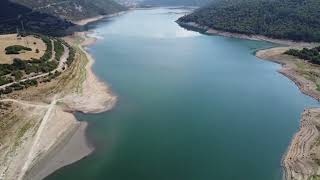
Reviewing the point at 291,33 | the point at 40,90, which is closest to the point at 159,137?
the point at 40,90

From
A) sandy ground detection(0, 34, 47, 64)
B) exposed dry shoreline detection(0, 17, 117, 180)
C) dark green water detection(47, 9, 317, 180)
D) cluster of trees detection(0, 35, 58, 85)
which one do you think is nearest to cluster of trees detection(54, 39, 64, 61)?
cluster of trees detection(0, 35, 58, 85)

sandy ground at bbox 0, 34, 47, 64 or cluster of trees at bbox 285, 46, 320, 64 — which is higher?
sandy ground at bbox 0, 34, 47, 64

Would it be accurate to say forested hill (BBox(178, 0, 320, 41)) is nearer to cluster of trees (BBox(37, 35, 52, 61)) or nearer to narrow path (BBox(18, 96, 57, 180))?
cluster of trees (BBox(37, 35, 52, 61))

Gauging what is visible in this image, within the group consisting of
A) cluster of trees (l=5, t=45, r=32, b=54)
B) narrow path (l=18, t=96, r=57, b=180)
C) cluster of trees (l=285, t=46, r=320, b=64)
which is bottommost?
cluster of trees (l=285, t=46, r=320, b=64)

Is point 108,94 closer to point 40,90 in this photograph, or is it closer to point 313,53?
point 40,90

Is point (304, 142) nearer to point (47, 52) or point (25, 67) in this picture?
point (25, 67)

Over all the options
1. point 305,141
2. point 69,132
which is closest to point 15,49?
point 69,132

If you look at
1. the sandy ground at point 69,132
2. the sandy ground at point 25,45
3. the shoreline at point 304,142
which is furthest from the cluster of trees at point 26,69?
the shoreline at point 304,142

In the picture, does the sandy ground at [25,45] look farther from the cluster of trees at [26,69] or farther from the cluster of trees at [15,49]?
the cluster of trees at [26,69]
